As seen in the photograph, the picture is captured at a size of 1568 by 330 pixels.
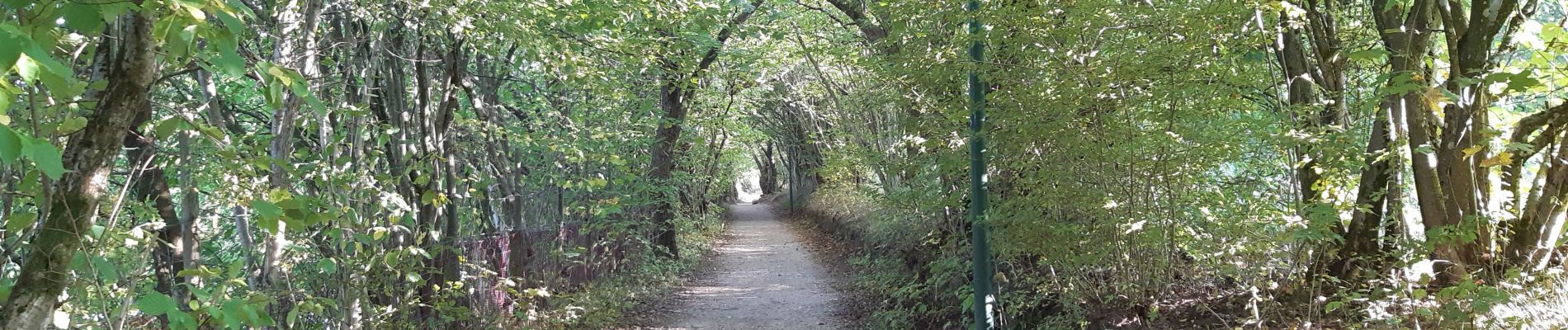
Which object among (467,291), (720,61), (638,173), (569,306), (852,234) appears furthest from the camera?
(852,234)

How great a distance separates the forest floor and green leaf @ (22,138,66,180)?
8738mm

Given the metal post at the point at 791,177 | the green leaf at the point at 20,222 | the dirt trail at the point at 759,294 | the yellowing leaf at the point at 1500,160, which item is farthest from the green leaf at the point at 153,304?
the metal post at the point at 791,177

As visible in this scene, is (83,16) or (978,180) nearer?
(83,16)

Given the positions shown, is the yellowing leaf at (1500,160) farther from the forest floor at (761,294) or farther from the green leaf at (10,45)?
the forest floor at (761,294)

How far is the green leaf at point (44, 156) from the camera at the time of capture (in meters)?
1.40

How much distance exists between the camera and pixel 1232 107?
4.46m

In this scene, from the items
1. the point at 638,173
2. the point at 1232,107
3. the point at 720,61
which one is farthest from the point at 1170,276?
the point at 720,61

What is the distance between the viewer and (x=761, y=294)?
1235 cm

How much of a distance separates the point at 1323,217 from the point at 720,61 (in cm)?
1156

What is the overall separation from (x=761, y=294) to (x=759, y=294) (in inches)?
1.1

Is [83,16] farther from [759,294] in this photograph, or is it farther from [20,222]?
[759,294]

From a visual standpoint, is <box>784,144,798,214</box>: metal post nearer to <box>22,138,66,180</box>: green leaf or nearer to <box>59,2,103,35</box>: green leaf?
<box>59,2,103,35</box>: green leaf

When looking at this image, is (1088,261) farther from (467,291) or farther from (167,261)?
(167,261)

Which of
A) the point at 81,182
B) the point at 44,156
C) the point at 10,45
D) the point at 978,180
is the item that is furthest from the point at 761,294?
the point at 10,45
